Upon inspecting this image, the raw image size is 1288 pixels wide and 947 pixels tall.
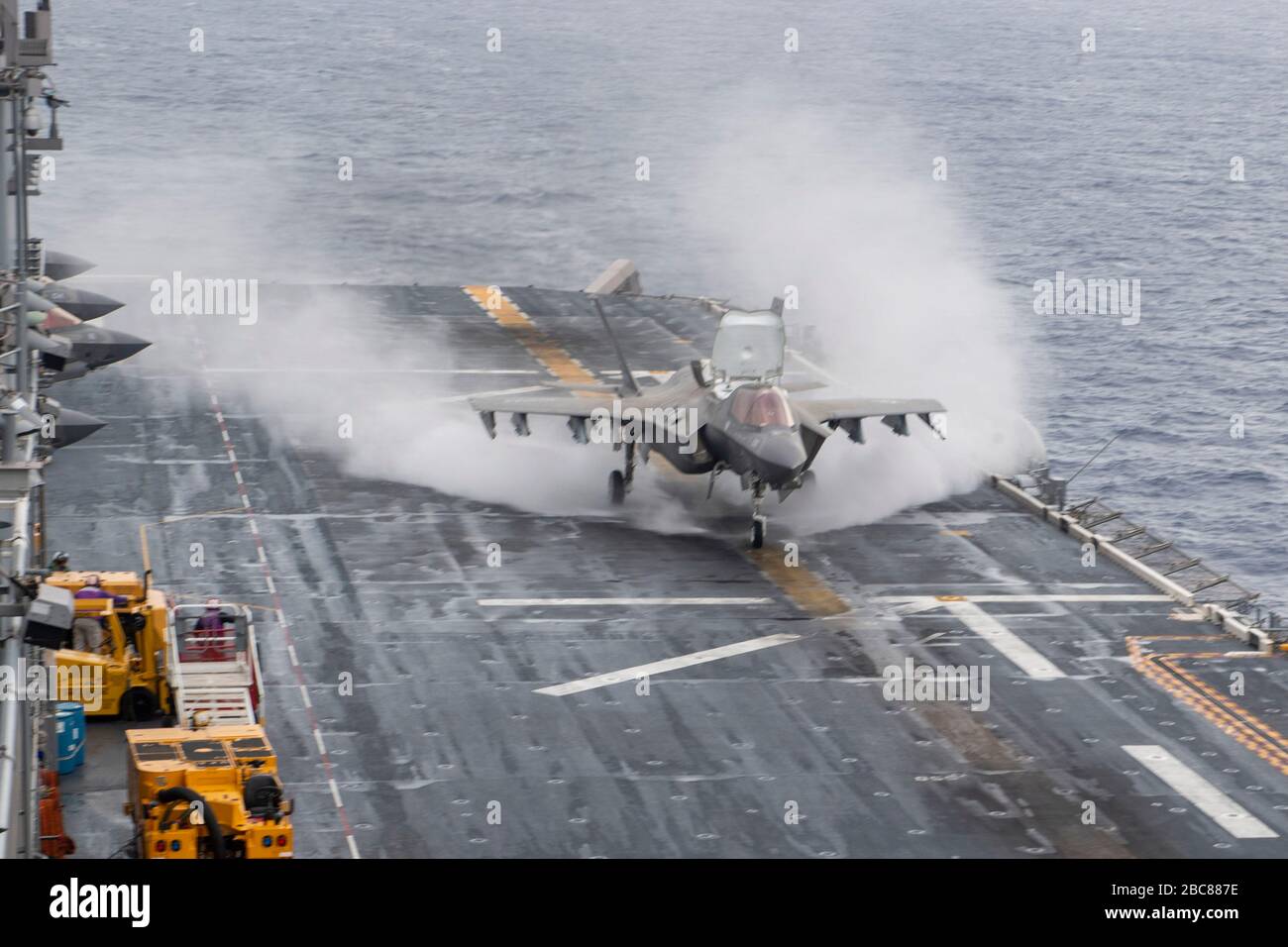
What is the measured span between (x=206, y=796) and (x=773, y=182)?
10395 cm

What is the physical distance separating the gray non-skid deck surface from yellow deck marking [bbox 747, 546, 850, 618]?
1.18 feet

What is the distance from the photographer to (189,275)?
9331cm

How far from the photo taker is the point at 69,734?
3434 centimetres

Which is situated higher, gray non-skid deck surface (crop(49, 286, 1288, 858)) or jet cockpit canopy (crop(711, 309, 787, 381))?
jet cockpit canopy (crop(711, 309, 787, 381))

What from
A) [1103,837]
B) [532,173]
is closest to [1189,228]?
[532,173]

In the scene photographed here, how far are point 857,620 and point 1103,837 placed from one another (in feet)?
39.7

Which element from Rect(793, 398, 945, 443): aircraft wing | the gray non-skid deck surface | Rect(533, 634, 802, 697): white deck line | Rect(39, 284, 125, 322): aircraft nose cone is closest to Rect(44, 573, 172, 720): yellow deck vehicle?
the gray non-skid deck surface

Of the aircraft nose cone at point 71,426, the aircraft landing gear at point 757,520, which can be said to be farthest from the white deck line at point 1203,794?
the aircraft nose cone at point 71,426

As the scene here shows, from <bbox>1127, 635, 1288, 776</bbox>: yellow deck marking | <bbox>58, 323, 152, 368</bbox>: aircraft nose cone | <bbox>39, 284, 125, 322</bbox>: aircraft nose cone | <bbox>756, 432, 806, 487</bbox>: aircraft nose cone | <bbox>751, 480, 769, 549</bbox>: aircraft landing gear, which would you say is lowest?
<bbox>1127, 635, 1288, 776</bbox>: yellow deck marking

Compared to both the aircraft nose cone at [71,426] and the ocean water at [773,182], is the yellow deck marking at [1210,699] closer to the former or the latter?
the ocean water at [773,182]

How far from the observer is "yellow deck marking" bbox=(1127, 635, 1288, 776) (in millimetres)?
Result: 37688

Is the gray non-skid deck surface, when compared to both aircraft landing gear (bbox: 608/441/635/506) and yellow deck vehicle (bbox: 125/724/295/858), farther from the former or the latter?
yellow deck vehicle (bbox: 125/724/295/858)

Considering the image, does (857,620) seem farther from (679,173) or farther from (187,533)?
(679,173)

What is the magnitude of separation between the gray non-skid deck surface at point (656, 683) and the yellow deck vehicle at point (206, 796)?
7.41ft
